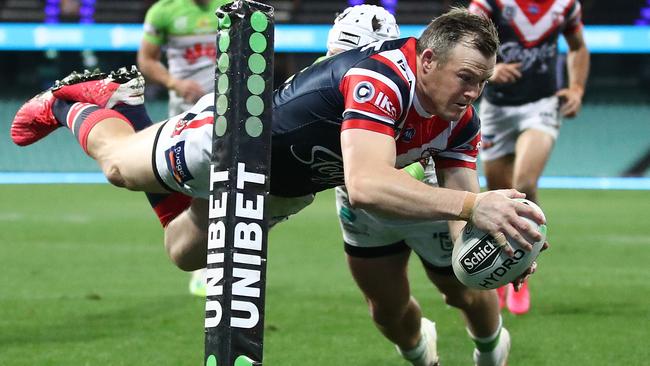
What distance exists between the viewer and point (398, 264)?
5.88m

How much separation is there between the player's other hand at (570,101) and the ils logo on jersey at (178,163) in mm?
4508

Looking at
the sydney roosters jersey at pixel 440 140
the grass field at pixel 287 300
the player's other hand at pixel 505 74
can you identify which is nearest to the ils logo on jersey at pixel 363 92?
the sydney roosters jersey at pixel 440 140

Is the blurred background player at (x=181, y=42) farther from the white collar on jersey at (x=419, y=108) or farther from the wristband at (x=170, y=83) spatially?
the white collar on jersey at (x=419, y=108)

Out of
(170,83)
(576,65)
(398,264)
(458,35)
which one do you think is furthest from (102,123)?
(576,65)

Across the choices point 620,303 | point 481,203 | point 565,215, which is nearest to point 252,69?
point 481,203

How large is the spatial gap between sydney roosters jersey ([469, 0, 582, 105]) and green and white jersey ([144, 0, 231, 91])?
8.68 ft

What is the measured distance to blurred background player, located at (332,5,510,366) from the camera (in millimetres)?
5723

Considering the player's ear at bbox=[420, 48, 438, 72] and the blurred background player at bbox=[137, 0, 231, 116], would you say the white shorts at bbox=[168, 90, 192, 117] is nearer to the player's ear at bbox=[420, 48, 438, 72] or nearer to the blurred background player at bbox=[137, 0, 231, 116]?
the blurred background player at bbox=[137, 0, 231, 116]

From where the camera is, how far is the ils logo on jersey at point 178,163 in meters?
5.06

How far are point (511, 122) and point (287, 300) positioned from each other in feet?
7.50

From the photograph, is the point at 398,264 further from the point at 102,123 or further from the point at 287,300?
the point at 287,300

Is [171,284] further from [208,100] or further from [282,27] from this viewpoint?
[282,27]

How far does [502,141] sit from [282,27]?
1146 centimetres

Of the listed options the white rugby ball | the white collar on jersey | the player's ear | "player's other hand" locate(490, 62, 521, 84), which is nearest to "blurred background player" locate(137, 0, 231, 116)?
"player's other hand" locate(490, 62, 521, 84)
